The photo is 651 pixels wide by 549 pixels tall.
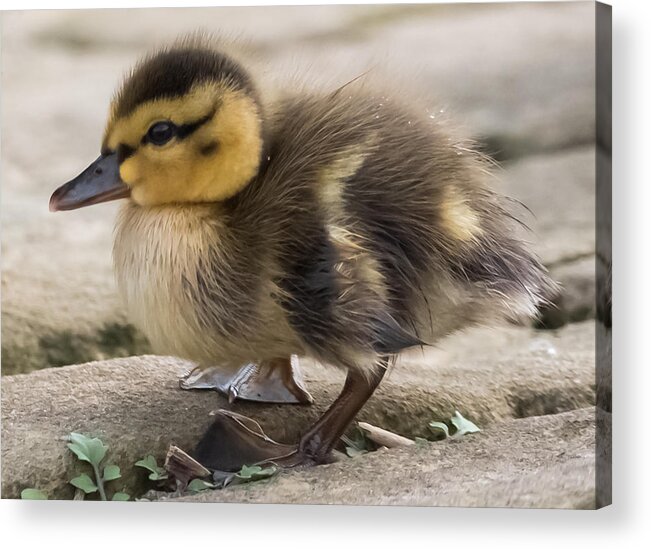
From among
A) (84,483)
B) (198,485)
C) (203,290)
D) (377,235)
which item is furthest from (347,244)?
(84,483)

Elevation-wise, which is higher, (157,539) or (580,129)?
(580,129)

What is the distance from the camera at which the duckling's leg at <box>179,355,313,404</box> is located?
5.66 ft

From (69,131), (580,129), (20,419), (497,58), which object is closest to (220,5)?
(69,131)

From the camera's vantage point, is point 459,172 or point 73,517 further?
point 73,517

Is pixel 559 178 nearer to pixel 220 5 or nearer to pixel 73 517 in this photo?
pixel 220 5

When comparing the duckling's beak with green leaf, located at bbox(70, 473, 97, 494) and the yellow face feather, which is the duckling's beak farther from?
green leaf, located at bbox(70, 473, 97, 494)

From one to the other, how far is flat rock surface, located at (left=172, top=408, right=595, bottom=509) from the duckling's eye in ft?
1.57

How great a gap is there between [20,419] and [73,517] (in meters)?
0.16

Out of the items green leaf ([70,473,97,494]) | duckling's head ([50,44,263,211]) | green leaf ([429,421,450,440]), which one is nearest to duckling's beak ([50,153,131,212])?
duckling's head ([50,44,263,211])

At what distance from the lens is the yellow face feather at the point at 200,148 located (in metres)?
1.64

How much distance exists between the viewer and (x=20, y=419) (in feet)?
5.87

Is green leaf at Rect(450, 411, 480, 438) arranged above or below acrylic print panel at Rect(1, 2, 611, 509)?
below

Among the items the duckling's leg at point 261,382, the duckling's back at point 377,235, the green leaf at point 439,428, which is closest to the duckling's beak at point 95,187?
the duckling's back at point 377,235

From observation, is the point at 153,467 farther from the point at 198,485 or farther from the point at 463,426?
the point at 463,426
